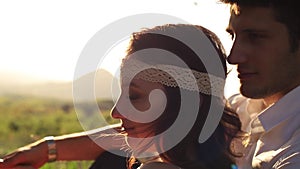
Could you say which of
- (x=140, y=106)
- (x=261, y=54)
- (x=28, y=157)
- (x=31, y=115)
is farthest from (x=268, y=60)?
(x=31, y=115)

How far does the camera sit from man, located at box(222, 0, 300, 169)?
2.45 meters

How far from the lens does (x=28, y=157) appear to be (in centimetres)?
276

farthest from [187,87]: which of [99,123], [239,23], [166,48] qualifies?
[99,123]

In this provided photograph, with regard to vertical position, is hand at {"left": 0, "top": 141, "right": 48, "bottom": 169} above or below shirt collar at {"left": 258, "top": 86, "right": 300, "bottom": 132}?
below

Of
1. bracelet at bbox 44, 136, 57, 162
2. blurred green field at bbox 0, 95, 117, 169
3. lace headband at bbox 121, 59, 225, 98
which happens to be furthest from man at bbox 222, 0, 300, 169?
blurred green field at bbox 0, 95, 117, 169

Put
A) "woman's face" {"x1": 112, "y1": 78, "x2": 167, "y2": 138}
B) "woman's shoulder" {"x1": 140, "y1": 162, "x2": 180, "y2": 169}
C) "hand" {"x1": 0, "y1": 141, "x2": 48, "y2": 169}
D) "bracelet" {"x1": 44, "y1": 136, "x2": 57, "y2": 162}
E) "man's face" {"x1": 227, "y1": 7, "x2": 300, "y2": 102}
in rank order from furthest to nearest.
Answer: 1. "bracelet" {"x1": 44, "y1": 136, "x2": 57, "y2": 162}
2. "hand" {"x1": 0, "y1": 141, "x2": 48, "y2": 169}
3. "man's face" {"x1": 227, "y1": 7, "x2": 300, "y2": 102}
4. "woman's face" {"x1": 112, "y1": 78, "x2": 167, "y2": 138}
5. "woman's shoulder" {"x1": 140, "y1": 162, "x2": 180, "y2": 169}

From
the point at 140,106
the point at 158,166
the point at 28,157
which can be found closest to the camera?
the point at 158,166

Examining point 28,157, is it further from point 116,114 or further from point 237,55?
point 237,55

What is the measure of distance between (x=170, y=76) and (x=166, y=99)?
8 cm

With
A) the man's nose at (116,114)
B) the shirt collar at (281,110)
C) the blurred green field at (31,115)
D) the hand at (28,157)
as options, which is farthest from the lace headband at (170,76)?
the blurred green field at (31,115)

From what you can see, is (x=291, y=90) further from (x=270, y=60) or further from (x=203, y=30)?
(x=203, y=30)

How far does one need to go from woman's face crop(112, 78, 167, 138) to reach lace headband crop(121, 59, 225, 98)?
0.02 meters

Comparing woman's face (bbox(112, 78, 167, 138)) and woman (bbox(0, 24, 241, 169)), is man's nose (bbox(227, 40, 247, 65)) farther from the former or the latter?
woman's face (bbox(112, 78, 167, 138))

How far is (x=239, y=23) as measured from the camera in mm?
2527
